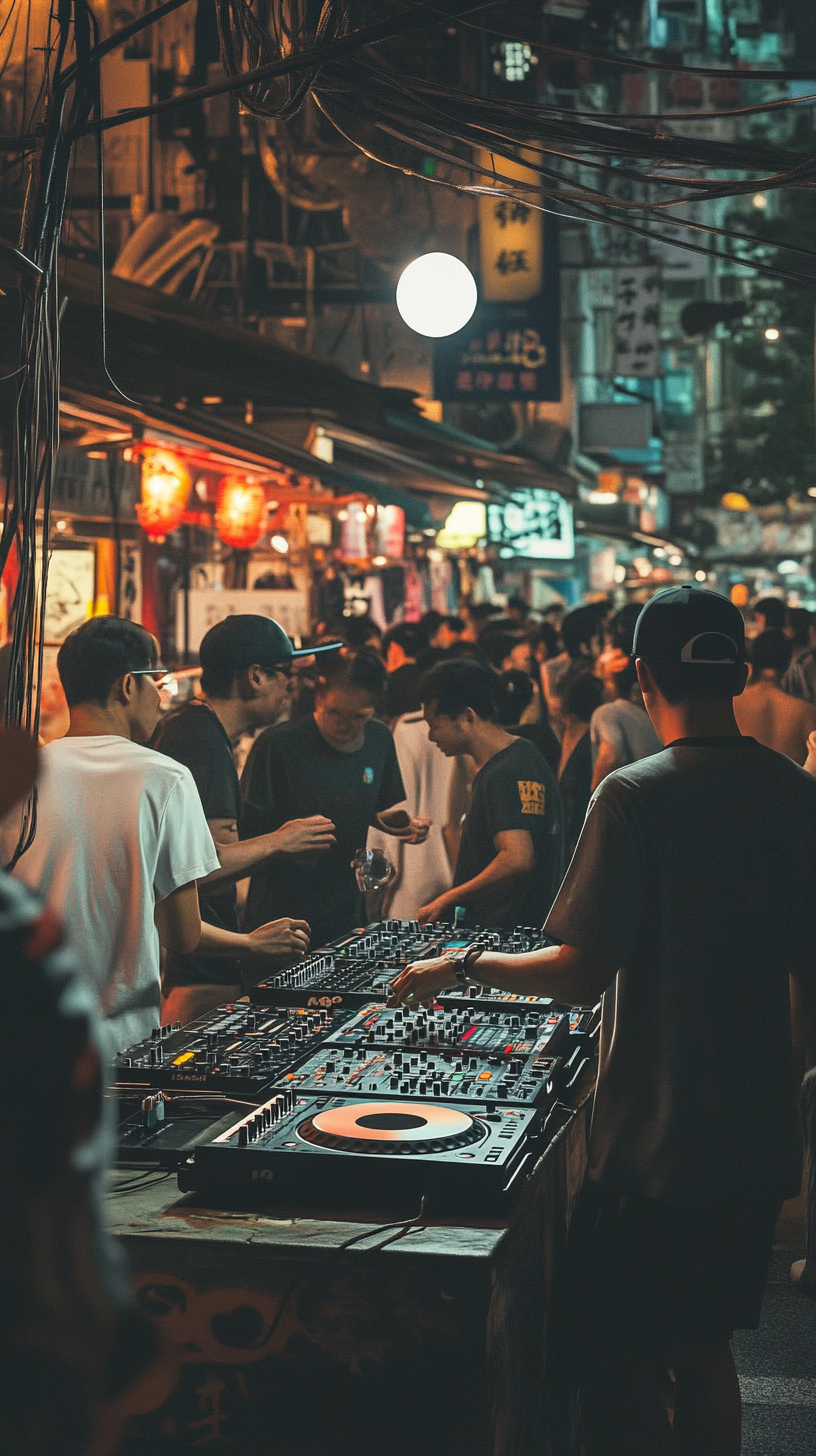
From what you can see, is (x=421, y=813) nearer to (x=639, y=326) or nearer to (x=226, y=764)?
(x=226, y=764)

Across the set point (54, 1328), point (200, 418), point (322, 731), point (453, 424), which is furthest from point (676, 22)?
point (54, 1328)

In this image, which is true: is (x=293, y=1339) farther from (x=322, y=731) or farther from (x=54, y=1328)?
(x=322, y=731)

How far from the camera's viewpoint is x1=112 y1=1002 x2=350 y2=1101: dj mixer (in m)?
3.58

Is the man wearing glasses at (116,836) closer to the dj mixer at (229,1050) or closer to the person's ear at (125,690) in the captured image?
the person's ear at (125,690)

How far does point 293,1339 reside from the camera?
2.74 m

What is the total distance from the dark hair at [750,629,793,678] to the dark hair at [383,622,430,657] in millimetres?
2798

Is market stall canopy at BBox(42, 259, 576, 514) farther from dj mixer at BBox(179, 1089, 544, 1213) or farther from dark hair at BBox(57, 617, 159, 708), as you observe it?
dj mixer at BBox(179, 1089, 544, 1213)

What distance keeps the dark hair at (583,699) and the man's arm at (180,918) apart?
214 inches

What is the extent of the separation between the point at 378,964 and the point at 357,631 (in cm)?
604

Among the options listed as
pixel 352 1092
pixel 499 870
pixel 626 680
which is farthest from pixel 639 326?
pixel 352 1092

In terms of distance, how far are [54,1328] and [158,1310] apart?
1788 millimetres

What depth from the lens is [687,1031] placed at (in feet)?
9.94

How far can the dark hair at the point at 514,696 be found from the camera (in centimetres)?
918

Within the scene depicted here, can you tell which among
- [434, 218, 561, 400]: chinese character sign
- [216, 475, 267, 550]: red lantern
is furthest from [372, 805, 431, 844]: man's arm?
[434, 218, 561, 400]: chinese character sign
